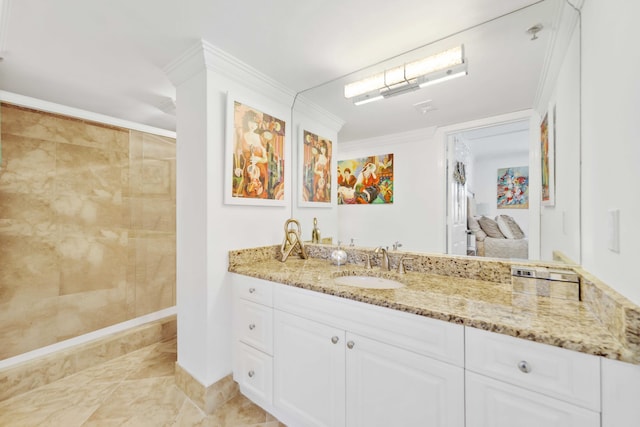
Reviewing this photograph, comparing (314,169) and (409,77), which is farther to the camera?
(314,169)

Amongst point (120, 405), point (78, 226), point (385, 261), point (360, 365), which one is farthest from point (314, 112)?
point (120, 405)

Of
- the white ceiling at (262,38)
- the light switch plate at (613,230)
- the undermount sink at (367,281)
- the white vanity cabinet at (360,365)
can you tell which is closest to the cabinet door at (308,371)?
the white vanity cabinet at (360,365)

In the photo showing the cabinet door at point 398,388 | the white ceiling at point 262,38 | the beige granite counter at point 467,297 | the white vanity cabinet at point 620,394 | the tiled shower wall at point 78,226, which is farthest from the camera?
the tiled shower wall at point 78,226

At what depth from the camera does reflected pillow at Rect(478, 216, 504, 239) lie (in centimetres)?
143

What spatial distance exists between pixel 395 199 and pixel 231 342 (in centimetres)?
146

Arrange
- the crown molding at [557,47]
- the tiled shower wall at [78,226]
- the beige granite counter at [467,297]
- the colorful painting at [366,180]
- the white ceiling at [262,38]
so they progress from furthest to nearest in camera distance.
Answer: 1. the tiled shower wall at [78,226]
2. the colorful painting at [366,180]
3. the white ceiling at [262,38]
4. the crown molding at [557,47]
5. the beige granite counter at [467,297]

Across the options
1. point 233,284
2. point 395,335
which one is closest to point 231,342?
point 233,284

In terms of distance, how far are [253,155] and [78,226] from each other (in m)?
1.77

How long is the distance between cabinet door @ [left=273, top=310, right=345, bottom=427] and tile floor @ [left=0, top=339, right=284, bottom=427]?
0.30 metres

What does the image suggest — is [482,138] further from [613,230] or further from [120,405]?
[120,405]

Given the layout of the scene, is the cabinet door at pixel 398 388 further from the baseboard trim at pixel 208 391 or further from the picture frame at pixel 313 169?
the picture frame at pixel 313 169

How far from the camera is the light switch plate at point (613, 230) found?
0.80 m

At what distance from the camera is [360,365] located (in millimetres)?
1145

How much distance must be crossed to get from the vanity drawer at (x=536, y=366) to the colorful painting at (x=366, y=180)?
1.08 m
